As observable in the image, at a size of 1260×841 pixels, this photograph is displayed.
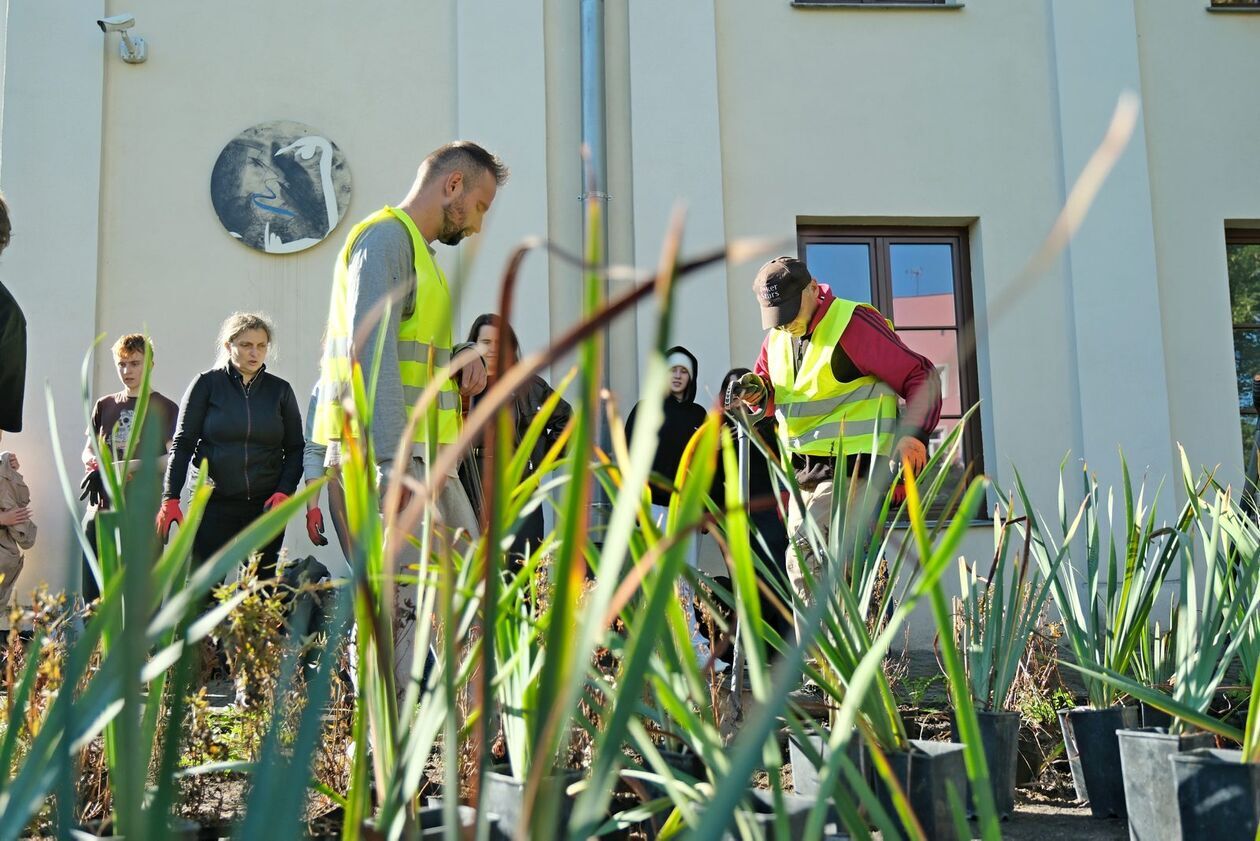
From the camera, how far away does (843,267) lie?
6691mm

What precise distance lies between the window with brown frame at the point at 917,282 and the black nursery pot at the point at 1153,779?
16.1 ft

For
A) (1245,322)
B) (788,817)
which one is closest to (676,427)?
(1245,322)

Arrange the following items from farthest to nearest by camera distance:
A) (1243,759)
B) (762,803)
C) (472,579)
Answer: (1243,759), (762,803), (472,579)

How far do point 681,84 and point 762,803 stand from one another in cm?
559

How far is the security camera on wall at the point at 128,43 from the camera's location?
6117 millimetres

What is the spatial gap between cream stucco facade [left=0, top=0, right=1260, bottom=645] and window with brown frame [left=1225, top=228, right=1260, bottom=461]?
0.69ft

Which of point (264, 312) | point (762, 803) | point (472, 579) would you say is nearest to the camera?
point (472, 579)

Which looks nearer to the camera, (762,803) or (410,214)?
(762,803)

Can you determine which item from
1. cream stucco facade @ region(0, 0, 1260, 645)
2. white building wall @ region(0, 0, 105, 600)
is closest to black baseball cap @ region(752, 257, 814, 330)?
cream stucco facade @ region(0, 0, 1260, 645)

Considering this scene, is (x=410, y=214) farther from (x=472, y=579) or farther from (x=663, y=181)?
(x=663, y=181)

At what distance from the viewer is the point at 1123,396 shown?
648 centimetres

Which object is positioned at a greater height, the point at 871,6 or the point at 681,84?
the point at 871,6

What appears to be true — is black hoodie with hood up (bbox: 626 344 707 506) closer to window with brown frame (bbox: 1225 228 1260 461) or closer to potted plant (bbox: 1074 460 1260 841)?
potted plant (bbox: 1074 460 1260 841)

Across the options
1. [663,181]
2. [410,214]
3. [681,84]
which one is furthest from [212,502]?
[681,84]
